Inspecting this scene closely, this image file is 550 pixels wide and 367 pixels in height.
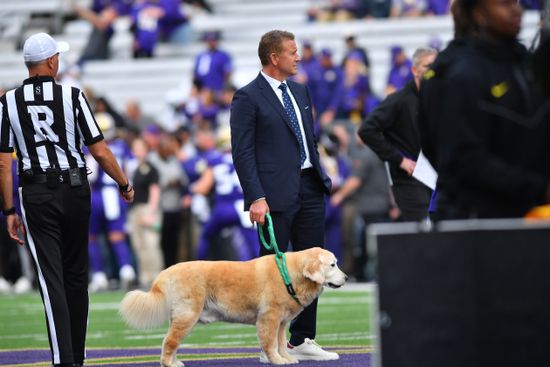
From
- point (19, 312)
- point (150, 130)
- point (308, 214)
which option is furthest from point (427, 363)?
point (150, 130)

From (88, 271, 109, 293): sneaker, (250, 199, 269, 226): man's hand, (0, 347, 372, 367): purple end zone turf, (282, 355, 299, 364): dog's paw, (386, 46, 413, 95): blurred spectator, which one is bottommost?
(88, 271, 109, 293): sneaker

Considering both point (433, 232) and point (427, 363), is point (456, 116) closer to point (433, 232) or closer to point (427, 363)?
point (433, 232)

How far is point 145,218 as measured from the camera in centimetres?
1895

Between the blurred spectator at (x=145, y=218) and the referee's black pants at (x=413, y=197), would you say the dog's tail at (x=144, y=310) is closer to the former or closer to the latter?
the referee's black pants at (x=413, y=197)

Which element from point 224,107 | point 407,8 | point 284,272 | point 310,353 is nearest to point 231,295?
point 284,272

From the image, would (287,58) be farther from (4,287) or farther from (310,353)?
(4,287)

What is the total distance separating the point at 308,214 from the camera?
8.88 metres

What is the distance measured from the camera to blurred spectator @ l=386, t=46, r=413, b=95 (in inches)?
821

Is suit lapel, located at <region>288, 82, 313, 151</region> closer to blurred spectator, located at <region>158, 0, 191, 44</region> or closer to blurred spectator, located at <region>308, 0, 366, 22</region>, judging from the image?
blurred spectator, located at <region>308, 0, 366, 22</region>

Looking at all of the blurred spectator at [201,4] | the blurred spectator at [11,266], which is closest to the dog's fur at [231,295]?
the blurred spectator at [11,266]

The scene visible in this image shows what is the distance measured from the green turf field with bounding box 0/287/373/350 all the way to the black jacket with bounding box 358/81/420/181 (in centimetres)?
146

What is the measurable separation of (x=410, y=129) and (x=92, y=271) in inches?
385

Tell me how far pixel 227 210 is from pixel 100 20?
38.3 ft

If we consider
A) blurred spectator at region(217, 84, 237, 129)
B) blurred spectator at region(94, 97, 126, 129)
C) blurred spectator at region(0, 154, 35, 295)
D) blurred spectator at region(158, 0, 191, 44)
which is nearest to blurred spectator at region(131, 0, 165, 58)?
blurred spectator at region(158, 0, 191, 44)
